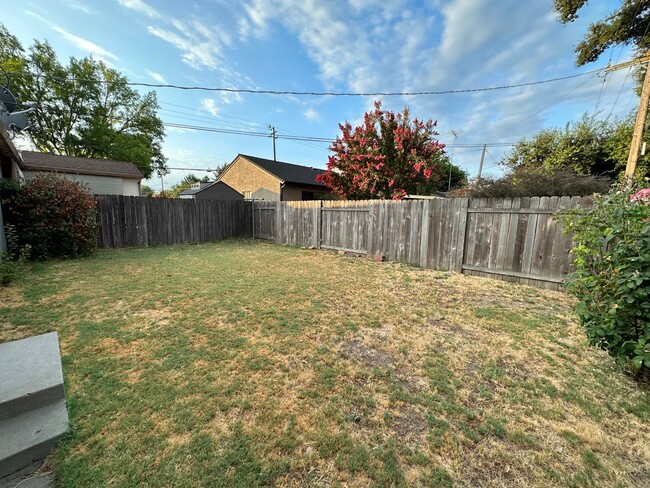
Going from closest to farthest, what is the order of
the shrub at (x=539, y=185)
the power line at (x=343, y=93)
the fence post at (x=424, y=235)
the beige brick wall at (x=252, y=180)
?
the fence post at (x=424, y=235) < the shrub at (x=539, y=185) < the power line at (x=343, y=93) < the beige brick wall at (x=252, y=180)

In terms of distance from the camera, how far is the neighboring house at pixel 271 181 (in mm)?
16516

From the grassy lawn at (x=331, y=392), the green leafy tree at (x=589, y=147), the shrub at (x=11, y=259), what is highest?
the green leafy tree at (x=589, y=147)

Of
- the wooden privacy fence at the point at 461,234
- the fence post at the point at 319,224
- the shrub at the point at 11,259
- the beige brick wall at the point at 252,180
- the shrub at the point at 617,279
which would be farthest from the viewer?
the beige brick wall at the point at 252,180

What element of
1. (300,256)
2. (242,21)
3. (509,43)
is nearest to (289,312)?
(300,256)

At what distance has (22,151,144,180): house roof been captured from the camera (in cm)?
1336

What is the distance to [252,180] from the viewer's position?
18078mm

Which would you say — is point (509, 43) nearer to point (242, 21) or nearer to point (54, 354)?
point (242, 21)

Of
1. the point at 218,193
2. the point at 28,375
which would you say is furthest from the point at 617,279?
the point at 218,193

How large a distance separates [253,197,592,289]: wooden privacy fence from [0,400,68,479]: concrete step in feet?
20.3

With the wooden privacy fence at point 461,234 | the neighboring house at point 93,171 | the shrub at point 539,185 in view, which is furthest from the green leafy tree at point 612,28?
the neighboring house at point 93,171

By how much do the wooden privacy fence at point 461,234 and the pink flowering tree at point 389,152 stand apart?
2836 millimetres

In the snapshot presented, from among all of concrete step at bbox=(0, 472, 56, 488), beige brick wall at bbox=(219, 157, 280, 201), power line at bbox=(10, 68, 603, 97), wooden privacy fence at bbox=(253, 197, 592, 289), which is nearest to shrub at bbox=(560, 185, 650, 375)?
wooden privacy fence at bbox=(253, 197, 592, 289)

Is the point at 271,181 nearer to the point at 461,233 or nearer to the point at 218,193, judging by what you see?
the point at 218,193

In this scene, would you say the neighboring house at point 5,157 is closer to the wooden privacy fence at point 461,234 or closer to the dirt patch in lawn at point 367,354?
the dirt patch in lawn at point 367,354
